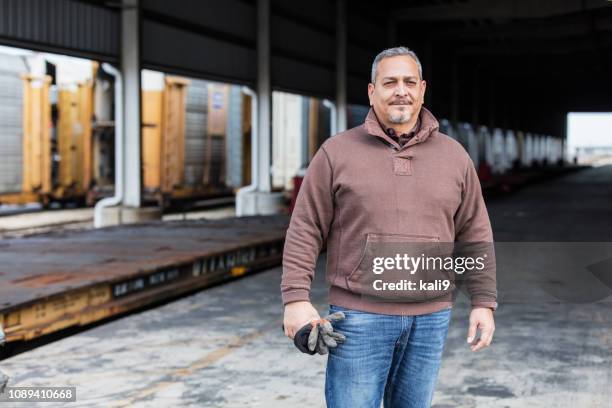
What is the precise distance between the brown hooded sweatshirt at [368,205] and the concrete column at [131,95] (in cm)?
1437

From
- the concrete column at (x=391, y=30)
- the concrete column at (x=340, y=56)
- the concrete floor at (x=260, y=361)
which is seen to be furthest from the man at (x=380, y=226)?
the concrete column at (x=391, y=30)

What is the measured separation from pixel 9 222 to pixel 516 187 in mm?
24694

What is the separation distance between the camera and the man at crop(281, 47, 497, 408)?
3004mm

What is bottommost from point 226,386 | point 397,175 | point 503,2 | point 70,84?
point 226,386

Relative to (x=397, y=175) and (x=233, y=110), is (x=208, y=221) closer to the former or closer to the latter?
(x=233, y=110)

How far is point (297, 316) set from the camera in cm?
296

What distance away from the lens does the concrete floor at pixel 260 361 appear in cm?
600

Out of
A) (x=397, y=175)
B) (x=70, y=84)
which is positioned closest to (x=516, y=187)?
(x=70, y=84)

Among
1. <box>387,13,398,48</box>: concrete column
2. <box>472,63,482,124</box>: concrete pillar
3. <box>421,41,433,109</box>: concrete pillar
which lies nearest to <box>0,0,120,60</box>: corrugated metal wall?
<box>387,13,398,48</box>: concrete column

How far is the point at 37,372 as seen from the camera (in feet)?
21.7

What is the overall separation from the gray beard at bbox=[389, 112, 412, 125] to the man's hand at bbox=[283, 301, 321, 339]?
2.19 ft

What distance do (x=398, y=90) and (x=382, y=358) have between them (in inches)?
35.1

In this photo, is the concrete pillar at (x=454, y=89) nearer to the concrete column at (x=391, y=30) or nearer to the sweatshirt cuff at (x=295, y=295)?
the concrete column at (x=391, y=30)

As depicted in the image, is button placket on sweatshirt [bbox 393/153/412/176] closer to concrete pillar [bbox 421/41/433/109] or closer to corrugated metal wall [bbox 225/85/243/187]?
corrugated metal wall [bbox 225/85/243/187]
